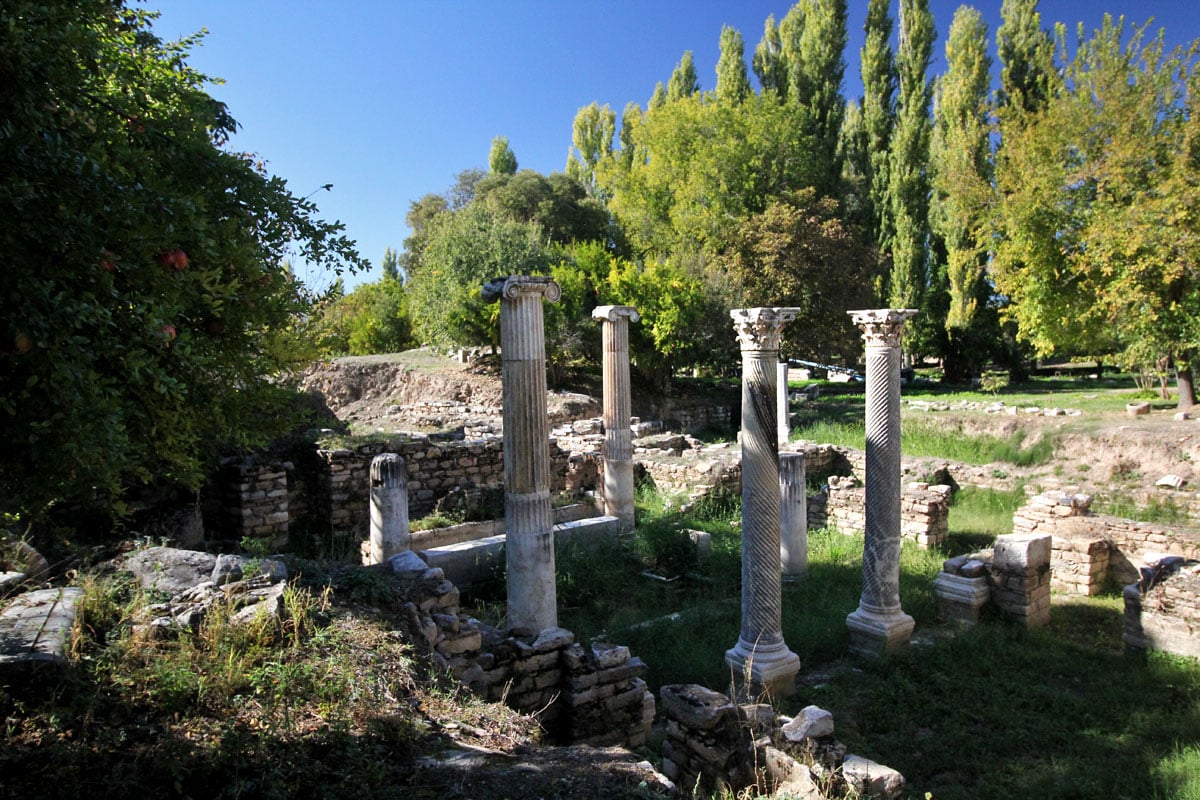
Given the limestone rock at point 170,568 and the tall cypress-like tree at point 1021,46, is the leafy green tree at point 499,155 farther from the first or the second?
the limestone rock at point 170,568

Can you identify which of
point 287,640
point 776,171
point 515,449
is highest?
point 776,171

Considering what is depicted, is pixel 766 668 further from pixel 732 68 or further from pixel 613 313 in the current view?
pixel 732 68

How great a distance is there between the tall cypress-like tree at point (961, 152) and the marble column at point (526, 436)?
27.3 m

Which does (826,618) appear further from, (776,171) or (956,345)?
(956,345)

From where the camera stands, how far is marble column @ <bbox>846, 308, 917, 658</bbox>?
25.9 ft

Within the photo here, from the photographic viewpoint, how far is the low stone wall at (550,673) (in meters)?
5.77

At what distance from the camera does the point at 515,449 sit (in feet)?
23.8

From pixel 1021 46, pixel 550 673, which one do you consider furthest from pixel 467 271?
pixel 1021 46

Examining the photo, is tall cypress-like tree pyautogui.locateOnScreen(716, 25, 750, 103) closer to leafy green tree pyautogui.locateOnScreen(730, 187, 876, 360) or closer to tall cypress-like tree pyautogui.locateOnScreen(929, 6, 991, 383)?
tall cypress-like tree pyautogui.locateOnScreen(929, 6, 991, 383)

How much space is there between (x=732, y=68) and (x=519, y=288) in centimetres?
3448

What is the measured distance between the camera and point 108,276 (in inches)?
120

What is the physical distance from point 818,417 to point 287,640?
19.7 meters

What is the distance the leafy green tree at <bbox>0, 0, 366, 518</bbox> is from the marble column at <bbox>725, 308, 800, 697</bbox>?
4.22 m

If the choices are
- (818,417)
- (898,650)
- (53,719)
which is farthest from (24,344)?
(818,417)
